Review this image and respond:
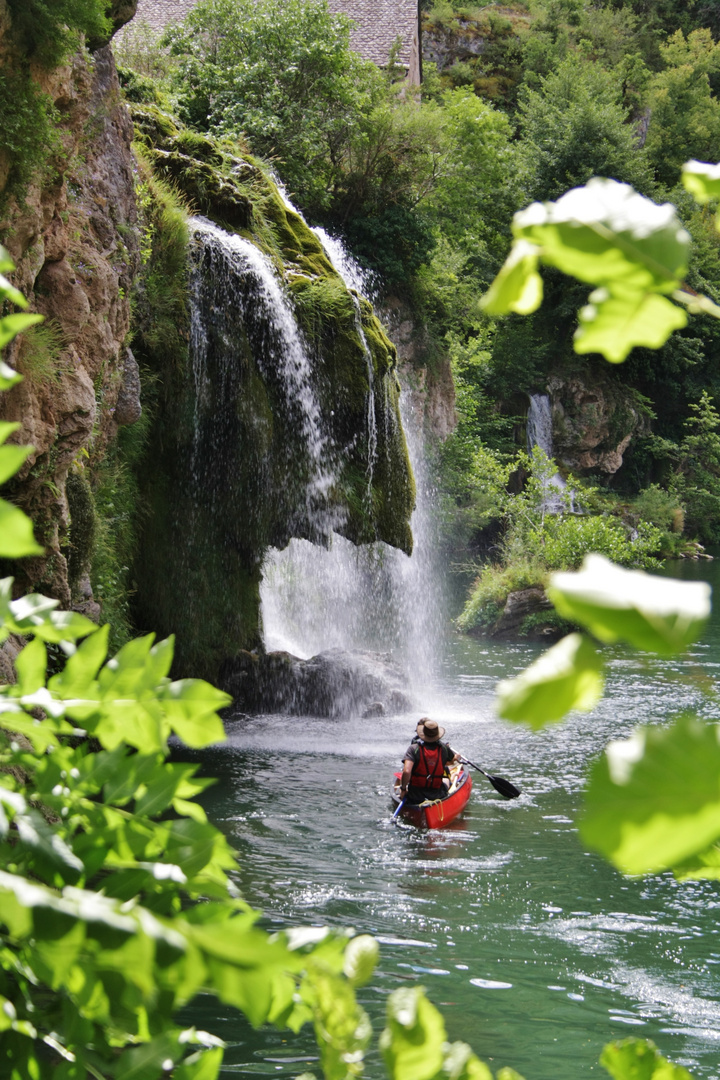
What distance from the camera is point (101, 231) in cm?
856

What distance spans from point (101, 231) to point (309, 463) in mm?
4271

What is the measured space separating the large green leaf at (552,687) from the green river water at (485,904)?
4.93 m

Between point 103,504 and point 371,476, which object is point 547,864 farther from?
point 371,476

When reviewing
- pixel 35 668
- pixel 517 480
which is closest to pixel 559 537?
pixel 517 480

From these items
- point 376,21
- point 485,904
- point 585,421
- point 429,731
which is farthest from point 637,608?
point 376,21

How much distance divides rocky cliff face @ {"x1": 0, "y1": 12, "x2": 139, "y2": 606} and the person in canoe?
128 inches

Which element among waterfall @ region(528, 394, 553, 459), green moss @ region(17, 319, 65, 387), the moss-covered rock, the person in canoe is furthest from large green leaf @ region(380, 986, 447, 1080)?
waterfall @ region(528, 394, 553, 459)

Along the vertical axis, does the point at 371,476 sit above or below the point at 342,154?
below

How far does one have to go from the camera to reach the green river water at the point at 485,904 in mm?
5094

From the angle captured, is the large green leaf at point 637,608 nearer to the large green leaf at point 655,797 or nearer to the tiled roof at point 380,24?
the large green leaf at point 655,797

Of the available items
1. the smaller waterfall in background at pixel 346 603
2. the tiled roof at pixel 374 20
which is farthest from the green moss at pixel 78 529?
the tiled roof at pixel 374 20

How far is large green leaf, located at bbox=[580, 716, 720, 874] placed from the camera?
0.38 metres

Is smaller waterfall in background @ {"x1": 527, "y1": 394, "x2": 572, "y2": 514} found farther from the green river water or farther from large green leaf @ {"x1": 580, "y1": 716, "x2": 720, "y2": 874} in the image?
large green leaf @ {"x1": 580, "y1": 716, "x2": 720, "y2": 874}

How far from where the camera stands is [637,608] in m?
0.38
